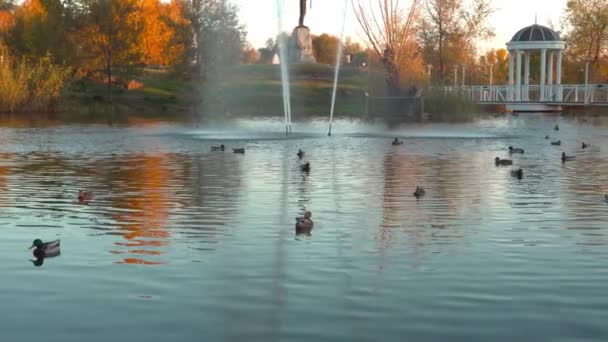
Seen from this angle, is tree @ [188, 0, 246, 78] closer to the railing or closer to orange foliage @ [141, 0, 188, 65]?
orange foliage @ [141, 0, 188, 65]

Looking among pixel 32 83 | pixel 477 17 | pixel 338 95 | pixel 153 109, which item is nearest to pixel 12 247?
pixel 32 83

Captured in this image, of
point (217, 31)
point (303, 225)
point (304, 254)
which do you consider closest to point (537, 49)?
point (217, 31)

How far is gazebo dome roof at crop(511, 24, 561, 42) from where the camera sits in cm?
9006

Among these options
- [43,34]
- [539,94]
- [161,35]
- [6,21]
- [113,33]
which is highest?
[6,21]

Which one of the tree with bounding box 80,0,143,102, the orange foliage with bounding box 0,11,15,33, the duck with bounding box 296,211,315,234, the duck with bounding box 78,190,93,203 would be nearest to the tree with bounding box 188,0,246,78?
the tree with bounding box 80,0,143,102

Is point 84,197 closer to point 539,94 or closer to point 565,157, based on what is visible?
point 565,157

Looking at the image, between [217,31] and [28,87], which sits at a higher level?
[217,31]

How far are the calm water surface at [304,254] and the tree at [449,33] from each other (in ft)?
258

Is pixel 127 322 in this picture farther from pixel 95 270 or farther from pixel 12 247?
pixel 12 247

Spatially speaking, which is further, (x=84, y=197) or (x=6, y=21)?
(x=6, y=21)

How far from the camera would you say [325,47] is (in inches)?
6895

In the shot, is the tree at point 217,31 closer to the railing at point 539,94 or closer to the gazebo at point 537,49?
the railing at point 539,94

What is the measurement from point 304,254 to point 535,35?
269ft

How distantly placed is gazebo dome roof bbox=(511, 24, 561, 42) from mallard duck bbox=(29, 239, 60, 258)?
8258 centimetres
